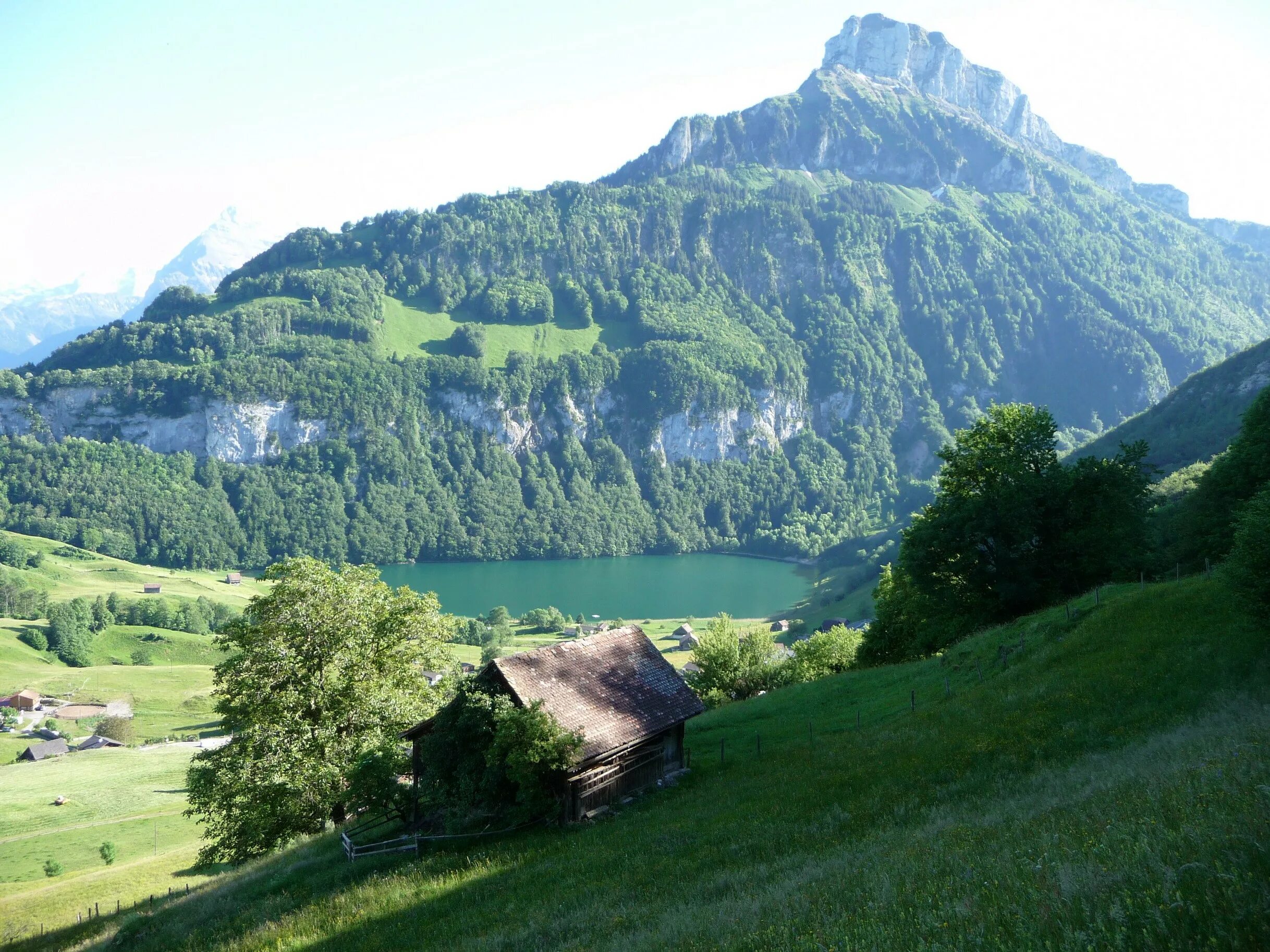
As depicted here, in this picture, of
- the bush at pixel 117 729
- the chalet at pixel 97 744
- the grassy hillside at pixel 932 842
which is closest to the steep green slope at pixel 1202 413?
the grassy hillside at pixel 932 842

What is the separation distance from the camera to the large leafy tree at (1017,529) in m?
40.8

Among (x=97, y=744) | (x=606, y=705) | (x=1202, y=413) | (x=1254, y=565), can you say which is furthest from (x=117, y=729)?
(x=1202, y=413)

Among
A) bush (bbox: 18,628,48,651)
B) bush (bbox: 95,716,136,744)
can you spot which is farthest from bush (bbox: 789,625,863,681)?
bush (bbox: 18,628,48,651)

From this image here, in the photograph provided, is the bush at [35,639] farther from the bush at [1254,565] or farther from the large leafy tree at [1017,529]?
the bush at [1254,565]

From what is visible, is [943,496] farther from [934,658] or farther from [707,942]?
[707,942]

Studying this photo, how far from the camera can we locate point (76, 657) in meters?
147

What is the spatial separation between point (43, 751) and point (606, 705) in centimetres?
11051

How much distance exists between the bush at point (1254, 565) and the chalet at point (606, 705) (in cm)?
1716

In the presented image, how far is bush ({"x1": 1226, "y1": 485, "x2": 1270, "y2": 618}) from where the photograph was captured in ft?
66.5

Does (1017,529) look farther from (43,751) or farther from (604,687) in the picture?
(43,751)

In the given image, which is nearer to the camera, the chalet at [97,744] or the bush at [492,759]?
the bush at [492,759]

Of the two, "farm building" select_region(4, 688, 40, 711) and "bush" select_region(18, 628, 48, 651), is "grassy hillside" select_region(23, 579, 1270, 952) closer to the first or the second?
"farm building" select_region(4, 688, 40, 711)

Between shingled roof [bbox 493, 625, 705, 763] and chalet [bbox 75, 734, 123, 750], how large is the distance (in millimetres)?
105901

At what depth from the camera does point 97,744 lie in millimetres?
109000
